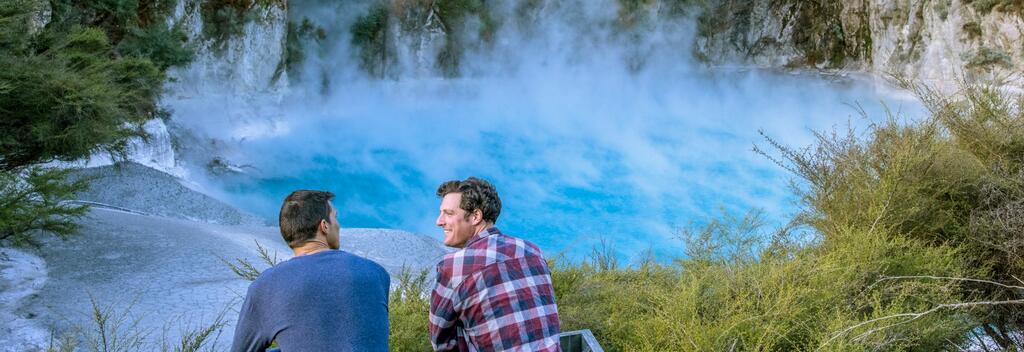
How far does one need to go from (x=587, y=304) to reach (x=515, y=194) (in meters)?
8.90

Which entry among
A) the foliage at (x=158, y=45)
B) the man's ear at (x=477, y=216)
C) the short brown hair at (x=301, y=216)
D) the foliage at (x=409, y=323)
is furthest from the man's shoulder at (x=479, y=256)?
the foliage at (x=158, y=45)

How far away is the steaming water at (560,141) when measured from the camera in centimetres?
1205

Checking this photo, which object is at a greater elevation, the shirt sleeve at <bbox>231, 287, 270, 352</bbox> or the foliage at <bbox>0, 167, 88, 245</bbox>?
the foliage at <bbox>0, 167, 88, 245</bbox>

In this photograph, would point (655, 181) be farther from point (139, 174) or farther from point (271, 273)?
point (271, 273)

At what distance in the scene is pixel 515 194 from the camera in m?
12.9

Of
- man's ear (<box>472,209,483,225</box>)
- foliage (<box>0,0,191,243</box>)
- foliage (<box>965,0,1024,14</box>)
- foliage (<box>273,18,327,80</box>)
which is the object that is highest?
foliage (<box>965,0,1024,14</box>)

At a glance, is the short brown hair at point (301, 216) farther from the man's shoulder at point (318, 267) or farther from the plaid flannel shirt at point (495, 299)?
the plaid flannel shirt at point (495, 299)

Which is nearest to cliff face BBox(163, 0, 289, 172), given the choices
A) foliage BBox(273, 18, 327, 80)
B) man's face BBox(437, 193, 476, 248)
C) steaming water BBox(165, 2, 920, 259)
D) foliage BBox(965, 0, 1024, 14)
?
steaming water BBox(165, 2, 920, 259)

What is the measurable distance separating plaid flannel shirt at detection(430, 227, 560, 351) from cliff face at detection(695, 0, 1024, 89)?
527 inches

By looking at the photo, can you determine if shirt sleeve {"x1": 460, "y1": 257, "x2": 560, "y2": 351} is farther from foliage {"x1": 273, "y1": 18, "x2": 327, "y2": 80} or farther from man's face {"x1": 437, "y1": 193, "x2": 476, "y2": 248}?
foliage {"x1": 273, "y1": 18, "x2": 327, "y2": 80}

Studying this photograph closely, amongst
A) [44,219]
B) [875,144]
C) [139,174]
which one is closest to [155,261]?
[44,219]

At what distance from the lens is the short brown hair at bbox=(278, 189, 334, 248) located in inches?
94.7

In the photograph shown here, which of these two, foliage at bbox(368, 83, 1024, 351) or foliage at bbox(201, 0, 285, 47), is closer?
foliage at bbox(368, 83, 1024, 351)

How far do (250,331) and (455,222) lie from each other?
824 mm
